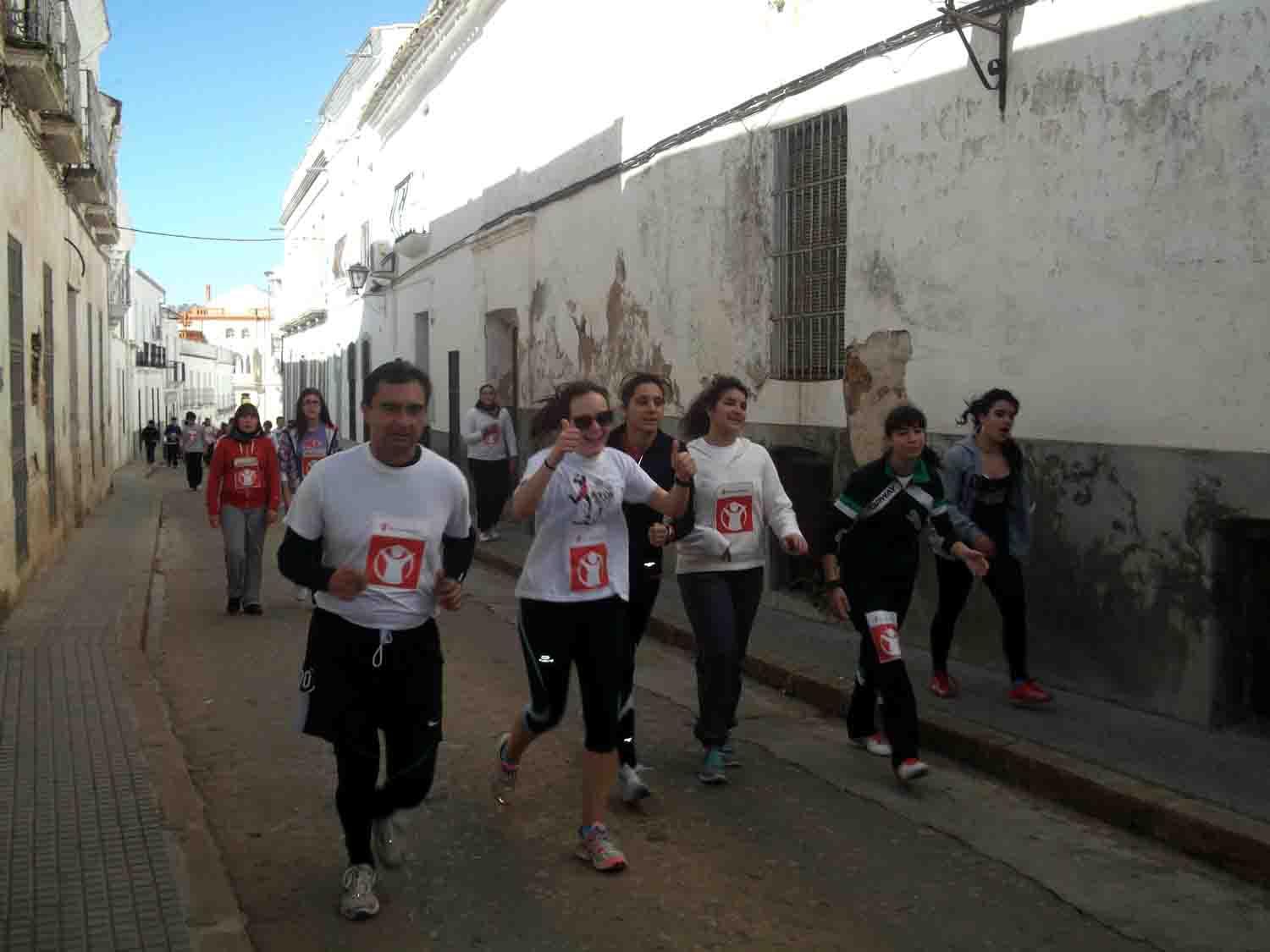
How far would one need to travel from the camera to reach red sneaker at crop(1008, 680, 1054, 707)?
6.71 metres

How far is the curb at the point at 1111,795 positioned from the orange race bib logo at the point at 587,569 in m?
2.24

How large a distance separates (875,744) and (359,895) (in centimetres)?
288

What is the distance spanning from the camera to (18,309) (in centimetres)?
1105

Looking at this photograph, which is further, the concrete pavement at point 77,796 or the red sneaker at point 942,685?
the red sneaker at point 942,685

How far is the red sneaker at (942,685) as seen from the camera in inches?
277

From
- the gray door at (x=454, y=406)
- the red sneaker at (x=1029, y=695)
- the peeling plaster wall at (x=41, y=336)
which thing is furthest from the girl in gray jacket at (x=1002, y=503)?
the gray door at (x=454, y=406)

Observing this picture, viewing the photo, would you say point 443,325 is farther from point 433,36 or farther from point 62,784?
point 62,784

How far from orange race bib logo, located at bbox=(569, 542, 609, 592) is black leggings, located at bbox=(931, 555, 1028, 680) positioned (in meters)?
2.65

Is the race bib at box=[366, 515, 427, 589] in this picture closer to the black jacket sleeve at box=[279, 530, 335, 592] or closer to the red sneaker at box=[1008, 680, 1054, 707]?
the black jacket sleeve at box=[279, 530, 335, 592]

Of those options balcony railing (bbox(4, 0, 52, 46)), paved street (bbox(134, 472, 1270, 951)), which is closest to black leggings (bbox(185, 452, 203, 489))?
balcony railing (bbox(4, 0, 52, 46))

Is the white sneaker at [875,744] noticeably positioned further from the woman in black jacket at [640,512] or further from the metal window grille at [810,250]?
the metal window grille at [810,250]

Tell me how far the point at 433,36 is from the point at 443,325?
170 inches

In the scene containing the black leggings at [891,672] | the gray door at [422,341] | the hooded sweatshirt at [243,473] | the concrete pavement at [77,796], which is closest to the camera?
the concrete pavement at [77,796]

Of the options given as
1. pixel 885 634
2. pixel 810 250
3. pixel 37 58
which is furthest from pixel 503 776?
pixel 37 58
